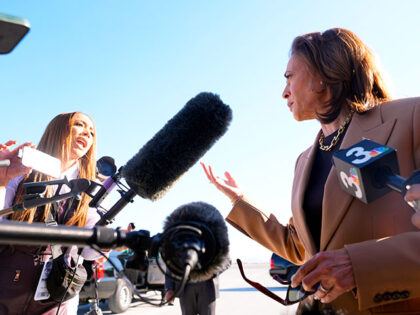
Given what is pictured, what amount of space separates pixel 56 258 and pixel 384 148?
2079 mm

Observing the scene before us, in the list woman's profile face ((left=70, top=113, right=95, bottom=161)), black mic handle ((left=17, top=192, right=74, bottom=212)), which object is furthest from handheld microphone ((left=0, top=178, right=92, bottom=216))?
woman's profile face ((left=70, top=113, right=95, bottom=161))

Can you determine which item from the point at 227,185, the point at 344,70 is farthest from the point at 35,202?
the point at 344,70

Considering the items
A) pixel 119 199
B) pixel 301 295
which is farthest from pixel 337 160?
pixel 119 199

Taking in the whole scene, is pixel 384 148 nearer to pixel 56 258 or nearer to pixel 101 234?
pixel 101 234

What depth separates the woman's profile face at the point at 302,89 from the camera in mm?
2188

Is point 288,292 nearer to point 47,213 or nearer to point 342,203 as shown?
point 342,203

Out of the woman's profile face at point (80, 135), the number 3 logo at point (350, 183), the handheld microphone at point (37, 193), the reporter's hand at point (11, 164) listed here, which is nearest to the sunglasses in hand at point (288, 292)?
the number 3 logo at point (350, 183)

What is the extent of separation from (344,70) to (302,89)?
10.4 inches

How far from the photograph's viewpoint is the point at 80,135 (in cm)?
292

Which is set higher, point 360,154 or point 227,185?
point 360,154

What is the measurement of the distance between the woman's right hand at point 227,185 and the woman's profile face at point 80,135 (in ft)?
3.51

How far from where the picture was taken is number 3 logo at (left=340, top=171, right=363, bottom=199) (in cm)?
137

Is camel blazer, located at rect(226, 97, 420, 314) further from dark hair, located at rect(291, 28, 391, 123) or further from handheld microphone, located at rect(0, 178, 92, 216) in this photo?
handheld microphone, located at rect(0, 178, 92, 216)

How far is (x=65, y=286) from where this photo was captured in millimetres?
2338
